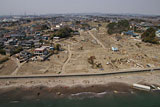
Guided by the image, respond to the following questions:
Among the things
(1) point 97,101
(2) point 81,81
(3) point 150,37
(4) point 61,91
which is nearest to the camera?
(1) point 97,101

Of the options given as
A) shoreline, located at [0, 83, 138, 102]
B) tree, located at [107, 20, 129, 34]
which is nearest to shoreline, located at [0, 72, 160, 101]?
shoreline, located at [0, 83, 138, 102]

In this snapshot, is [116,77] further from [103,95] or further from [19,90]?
[19,90]

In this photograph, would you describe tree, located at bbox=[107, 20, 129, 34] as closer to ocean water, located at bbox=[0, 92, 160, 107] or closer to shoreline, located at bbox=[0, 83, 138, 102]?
shoreline, located at bbox=[0, 83, 138, 102]

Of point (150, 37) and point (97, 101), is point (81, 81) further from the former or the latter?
point (150, 37)

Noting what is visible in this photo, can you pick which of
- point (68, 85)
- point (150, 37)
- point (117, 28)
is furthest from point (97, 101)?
point (117, 28)

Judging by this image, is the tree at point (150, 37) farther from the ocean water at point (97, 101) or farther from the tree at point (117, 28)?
the ocean water at point (97, 101)

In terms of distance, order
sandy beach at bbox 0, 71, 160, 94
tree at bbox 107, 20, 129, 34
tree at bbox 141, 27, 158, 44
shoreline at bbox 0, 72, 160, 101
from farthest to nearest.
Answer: tree at bbox 107, 20, 129, 34 → tree at bbox 141, 27, 158, 44 → sandy beach at bbox 0, 71, 160, 94 → shoreline at bbox 0, 72, 160, 101

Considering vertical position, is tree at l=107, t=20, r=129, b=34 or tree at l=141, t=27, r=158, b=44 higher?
tree at l=107, t=20, r=129, b=34

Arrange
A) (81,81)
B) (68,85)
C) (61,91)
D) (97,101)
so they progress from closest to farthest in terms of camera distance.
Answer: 1. (97,101)
2. (61,91)
3. (68,85)
4. (81,81)
